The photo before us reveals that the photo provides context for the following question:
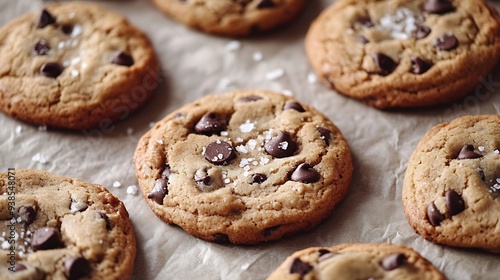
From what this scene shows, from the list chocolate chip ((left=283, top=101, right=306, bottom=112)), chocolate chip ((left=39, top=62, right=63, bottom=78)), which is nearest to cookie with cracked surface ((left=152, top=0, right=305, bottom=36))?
chocolate chip ((left=283, top=101, right=306, bottom=112))

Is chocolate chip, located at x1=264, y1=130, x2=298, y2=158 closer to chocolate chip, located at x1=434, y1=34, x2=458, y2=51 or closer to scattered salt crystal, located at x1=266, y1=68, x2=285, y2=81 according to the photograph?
scattered salt crystal, located at x1=266, y1=68, x2=285, y2=81

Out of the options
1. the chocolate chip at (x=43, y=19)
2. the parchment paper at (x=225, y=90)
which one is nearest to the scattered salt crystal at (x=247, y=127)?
the parchment paper at (x=225, y=90)

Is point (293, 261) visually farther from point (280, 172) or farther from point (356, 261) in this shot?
point (280, 172)

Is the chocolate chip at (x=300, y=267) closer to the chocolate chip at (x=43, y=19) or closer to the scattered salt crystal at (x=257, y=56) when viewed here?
the scattered salt crystal at (x=257, y=56)

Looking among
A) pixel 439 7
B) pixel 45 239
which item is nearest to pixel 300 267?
pixel 45 239

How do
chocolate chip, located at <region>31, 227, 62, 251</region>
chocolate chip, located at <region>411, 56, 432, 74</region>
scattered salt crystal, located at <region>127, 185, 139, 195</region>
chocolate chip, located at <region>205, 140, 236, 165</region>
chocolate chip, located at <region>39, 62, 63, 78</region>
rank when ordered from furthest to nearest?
chocolate chip, located at <region>39, 62, 63, 78</region> < chocolate chip, located at <region>411, 56, 432, 74</region> < scattered salt crystal, located at <region>127, 185, 139, 195</region> < chocolate chip, located at <region>205, 140, 236, 165</region> < chocolate chip, located at <region>31, 227, 62, 251</region>

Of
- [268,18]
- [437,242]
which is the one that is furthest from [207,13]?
[437,242]
